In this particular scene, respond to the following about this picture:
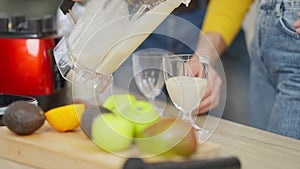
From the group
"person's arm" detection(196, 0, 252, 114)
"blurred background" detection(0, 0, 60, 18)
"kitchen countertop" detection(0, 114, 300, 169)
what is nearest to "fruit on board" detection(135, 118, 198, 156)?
"kitchen countertop" detection(0, 114, 300, 169)

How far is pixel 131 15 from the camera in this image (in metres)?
0.96

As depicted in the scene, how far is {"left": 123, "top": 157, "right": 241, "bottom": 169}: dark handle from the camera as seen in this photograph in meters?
0.64

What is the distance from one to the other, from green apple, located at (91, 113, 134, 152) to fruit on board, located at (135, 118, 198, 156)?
19mm

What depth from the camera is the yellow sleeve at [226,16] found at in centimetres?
146

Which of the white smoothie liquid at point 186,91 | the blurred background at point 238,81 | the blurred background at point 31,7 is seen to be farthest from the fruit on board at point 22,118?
the blurred background at point 31,7

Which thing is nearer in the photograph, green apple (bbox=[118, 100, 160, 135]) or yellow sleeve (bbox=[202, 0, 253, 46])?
green apple (bbox=[118, 100, 160, 135])

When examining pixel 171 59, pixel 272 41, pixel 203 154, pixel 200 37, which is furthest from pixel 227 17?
pixel 203 154

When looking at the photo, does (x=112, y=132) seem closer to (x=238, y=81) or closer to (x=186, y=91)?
(x=186, y=91)

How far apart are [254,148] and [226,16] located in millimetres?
503

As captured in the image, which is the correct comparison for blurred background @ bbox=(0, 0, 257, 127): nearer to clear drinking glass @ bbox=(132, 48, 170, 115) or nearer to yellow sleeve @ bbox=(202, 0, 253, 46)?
yellow sleeve @ bbox=(202, 0, 253, 46)

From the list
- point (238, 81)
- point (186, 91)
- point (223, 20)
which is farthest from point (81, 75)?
point (238, 81)

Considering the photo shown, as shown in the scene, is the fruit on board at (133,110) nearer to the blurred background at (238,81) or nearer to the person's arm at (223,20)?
the person's arm at (223,20)

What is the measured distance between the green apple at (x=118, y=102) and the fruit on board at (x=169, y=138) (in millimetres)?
83

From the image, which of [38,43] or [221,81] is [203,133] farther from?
[38,43]
